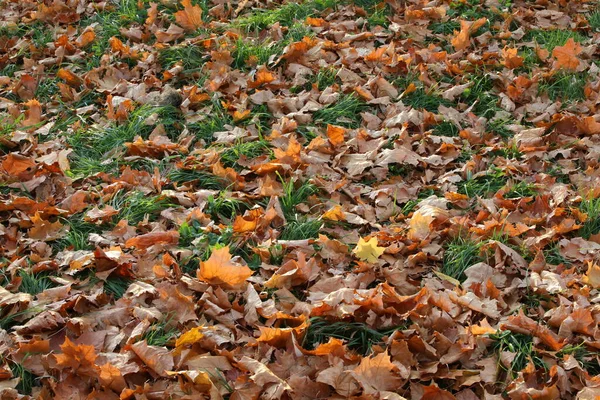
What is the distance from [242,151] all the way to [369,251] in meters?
1.14

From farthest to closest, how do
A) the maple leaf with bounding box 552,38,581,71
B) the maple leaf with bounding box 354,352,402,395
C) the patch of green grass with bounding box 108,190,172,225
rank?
the maple leaf with bounding box 552,38,581,71 → the patch of green grass with bounding box 108,190,172,225 → the maple leaf with bounding box 354,352,402,395

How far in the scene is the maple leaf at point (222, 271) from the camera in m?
2.68

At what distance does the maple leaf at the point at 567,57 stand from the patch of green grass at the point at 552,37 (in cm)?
24

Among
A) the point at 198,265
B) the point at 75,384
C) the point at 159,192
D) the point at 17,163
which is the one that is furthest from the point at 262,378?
the point at 17,163

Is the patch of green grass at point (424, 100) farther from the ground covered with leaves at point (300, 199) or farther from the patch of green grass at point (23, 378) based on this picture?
the patch of green grass at point (23, 378)

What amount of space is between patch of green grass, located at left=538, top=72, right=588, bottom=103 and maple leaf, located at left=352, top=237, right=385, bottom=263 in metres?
2.01

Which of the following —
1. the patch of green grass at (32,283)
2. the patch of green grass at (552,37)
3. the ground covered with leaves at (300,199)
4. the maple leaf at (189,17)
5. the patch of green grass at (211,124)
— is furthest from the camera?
the maple leaf at (189,17)

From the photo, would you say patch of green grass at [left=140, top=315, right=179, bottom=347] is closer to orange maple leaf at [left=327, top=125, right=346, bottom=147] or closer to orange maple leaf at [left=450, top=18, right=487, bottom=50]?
orange maple leaf at [left=327, top=125, right=346, bottom=147]

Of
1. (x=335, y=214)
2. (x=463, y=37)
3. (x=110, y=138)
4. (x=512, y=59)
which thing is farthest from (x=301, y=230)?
(x=463, y=37)

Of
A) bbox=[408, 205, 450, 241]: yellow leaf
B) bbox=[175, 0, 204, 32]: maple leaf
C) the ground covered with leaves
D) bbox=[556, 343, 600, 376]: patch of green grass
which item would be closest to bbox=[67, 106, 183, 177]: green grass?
the ground covered with leaves

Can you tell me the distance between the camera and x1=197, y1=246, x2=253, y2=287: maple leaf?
8.78 feet

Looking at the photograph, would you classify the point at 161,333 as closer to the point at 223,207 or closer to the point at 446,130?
the point at 223,207

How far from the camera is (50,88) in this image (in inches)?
176

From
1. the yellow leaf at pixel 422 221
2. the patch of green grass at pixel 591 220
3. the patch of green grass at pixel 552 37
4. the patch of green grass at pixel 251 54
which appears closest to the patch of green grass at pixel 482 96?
the patch of green grass at pixel 552 37
